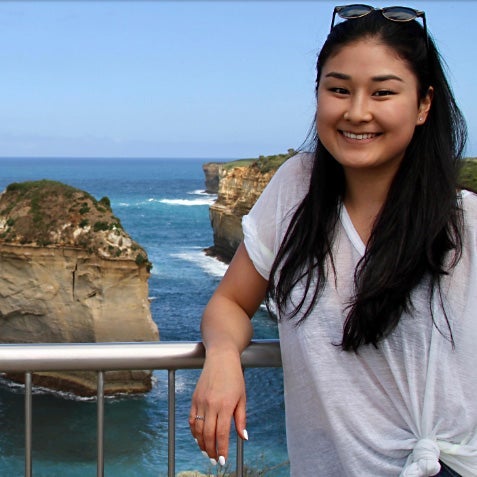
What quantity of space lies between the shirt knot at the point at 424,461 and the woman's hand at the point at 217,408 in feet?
1.19

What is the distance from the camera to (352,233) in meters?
1.60

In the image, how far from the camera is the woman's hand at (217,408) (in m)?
1.60

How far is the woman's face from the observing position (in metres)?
1.52

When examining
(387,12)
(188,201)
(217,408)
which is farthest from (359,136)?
(188,201)

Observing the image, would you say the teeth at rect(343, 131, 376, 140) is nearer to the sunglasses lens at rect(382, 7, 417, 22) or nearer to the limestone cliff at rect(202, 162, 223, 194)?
Result: the sunglasses lens at rect(382, 7, 417, 22)

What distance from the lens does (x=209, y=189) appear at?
117938mm

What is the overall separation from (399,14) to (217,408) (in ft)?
2.90

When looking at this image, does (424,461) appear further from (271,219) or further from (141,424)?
(141,424)

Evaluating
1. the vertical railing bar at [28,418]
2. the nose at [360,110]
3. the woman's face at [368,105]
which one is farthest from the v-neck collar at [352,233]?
the vertical railing bar at [28,418]

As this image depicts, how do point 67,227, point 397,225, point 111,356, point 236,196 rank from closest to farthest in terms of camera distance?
point 397,225 → point 111,356 → point 67,227 → point 236,196

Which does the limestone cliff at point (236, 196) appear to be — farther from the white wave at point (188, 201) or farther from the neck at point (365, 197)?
the white wave at point (188, 201)

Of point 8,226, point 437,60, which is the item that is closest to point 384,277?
point 437,60

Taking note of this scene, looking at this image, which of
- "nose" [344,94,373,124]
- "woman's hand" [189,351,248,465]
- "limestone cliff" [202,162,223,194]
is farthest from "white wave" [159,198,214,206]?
"nose" [344,94,373,124]

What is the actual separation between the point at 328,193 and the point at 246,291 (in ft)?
0.97
